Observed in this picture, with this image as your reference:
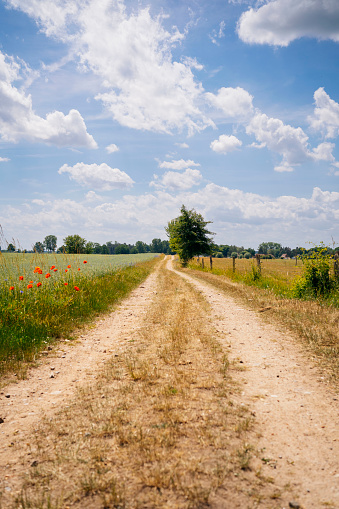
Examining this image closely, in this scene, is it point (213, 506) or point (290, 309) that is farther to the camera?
point (290, 309)

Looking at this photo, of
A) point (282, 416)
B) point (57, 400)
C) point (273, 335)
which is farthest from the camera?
point (273, 335)

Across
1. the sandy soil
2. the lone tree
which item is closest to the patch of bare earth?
the sandy soil

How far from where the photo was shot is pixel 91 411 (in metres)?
3.85

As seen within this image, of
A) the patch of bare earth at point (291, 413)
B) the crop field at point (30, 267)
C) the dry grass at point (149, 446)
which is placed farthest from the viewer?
the crop field at point (30, 267)

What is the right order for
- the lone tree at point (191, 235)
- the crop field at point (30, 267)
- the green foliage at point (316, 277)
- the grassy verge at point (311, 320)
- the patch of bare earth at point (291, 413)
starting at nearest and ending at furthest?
1. the patch of bare earth at point (291, 413)
2. the grassy verge at point (311, 320)
3. the crop field at point (30, 267)
4. the green foliage at point (316, 277)
5. the lone tree at point (191, 235)

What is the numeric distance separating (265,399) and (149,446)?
1.91m

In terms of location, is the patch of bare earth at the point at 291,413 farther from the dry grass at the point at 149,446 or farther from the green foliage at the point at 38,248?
the green foliage at the point at 38,248

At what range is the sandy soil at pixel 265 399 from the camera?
286 centimetres

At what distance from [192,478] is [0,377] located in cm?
397

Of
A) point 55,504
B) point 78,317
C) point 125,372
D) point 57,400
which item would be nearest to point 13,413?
point 57,400

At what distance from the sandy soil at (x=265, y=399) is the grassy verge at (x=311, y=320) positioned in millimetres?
341

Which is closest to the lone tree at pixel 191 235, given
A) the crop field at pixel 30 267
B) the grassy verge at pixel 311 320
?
the crop field at pixel 30 267

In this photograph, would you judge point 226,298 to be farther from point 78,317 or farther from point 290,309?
point 78,317

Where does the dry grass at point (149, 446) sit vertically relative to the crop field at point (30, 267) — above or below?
below
